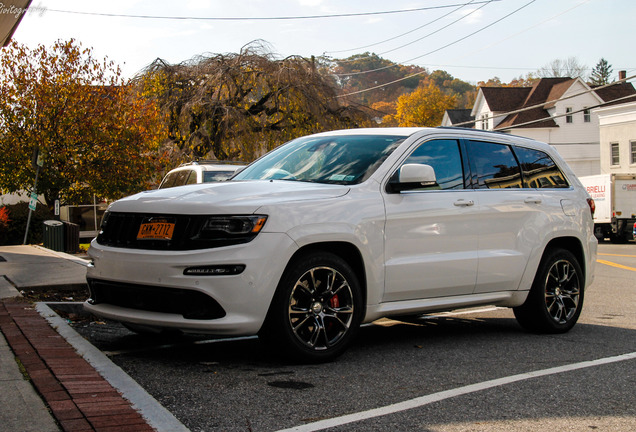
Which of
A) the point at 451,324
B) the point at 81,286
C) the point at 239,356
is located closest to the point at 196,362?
the point at 239,356

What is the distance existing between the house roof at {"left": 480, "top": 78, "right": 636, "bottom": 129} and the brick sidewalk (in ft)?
166

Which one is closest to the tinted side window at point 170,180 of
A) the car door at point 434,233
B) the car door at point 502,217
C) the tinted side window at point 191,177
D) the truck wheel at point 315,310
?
the tinted side window at point 191,177

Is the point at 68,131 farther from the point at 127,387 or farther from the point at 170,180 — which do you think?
the point at 127,387

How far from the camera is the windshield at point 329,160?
20.6 ft

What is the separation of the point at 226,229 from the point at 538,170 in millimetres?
3835

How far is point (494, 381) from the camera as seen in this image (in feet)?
17.4

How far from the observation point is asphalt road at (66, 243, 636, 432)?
4.34m

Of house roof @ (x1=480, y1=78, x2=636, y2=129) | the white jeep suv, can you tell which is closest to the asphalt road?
the white jeep suv

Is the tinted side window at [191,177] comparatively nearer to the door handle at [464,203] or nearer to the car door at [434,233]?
the car door at [434,233]

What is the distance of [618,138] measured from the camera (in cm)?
4400

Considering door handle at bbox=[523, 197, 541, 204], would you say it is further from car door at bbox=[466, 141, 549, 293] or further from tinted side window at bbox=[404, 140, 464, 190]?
tinted side window at bbox=[404, 140, 464, 190]

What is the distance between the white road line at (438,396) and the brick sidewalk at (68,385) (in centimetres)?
92

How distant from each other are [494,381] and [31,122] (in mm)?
24552

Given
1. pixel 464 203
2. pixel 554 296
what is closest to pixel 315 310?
pixel 464 203
